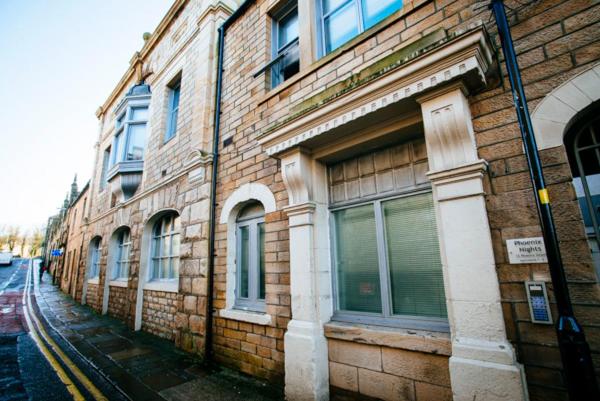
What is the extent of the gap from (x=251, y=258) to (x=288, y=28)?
440 cm

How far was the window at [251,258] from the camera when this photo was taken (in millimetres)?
4531

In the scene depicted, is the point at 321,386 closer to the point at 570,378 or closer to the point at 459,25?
the point at 570,378

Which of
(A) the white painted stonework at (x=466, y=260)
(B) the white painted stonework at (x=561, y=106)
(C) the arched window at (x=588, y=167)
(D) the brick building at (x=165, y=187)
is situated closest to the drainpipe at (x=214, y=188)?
(D) the brick building at (x=165, y=187)

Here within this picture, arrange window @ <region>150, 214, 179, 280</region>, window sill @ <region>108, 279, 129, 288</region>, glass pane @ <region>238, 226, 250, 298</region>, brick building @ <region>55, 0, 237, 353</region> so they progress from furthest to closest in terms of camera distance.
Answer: window sill @ <region>108, 279, 129, 288</region> → window @ <region>150, 214, 179, 280</region> → brick building @ <region>55, 0, 237, 353</region> → glass pane @ <region>238, 226, 250, 298</region>

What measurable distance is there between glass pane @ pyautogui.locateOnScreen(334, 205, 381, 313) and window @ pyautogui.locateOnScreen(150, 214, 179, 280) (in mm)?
4588

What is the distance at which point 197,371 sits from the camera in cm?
443

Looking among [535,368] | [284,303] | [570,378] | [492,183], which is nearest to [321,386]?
[284,303]

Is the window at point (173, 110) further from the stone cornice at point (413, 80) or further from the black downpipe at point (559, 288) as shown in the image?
the black downpipe at point (559, 288)

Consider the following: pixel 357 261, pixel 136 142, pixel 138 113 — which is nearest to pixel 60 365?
pixel 357 261

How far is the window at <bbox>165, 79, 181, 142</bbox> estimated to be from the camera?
8023mm

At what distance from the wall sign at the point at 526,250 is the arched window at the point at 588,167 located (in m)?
0.39

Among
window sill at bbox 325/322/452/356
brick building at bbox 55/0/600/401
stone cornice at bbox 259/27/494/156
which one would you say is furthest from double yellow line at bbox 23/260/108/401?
stone cornice at bbox 259/27/494/156

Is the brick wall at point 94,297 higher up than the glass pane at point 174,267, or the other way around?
the glass pane at point 174,267

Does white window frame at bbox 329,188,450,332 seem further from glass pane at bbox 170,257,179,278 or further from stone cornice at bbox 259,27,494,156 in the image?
glass pane at bbox 170,257,179,278
